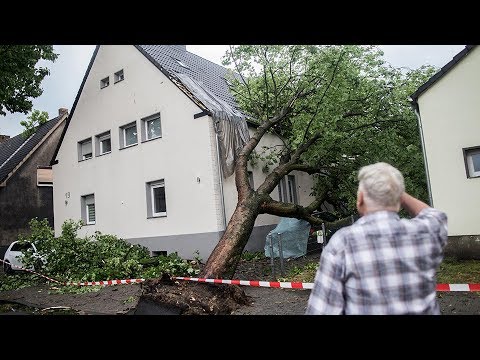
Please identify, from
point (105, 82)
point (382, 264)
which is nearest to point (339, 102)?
point (382, 264)

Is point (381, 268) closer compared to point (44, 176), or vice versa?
point (381, 268)

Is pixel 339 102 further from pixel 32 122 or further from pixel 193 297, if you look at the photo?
pixel 32 122

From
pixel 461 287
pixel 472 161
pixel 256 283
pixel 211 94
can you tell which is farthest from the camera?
pixel 211 94

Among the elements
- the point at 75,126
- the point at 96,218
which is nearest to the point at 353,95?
the point at 96,218

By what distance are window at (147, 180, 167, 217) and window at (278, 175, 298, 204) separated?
16.1 feet

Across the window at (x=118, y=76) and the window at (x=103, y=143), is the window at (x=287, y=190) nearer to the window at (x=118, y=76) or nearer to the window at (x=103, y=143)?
the window at (x=103, y=143)

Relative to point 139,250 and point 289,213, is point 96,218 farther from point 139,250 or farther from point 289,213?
point 289,213

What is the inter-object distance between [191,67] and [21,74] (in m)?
6.62

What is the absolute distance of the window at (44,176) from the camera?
21.5m

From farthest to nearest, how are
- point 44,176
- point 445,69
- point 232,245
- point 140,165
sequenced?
point 44,176 → point 140,165 → point 445,69 → point 232,245

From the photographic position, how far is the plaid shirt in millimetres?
1791

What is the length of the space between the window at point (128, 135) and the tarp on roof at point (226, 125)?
2.79 meters

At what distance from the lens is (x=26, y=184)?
2119 cm

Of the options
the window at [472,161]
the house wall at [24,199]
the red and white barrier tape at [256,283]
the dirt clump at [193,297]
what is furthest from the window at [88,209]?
the window at [472,161]
